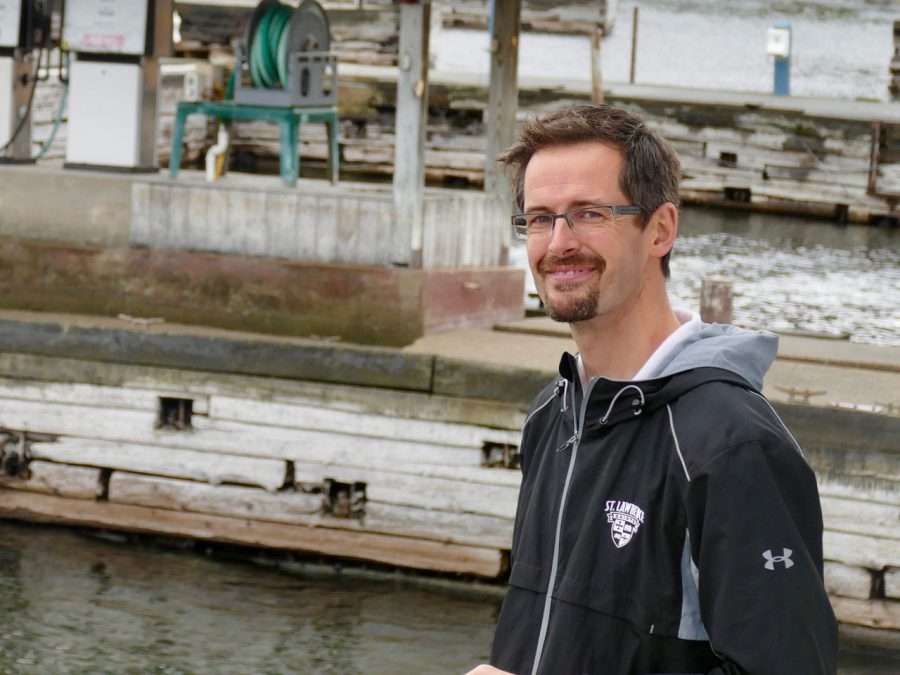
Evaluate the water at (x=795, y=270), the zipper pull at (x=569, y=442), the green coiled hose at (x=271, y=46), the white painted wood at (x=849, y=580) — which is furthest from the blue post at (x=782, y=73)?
the zipper pull at (x=569, y=442)

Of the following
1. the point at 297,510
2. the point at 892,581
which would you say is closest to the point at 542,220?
the point at 892,581

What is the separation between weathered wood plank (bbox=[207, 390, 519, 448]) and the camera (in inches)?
374

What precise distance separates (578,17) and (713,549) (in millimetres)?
29059

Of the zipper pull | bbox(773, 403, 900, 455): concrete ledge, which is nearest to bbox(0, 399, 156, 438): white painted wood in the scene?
bbox(773, 403, 900, 455): concrete ledge

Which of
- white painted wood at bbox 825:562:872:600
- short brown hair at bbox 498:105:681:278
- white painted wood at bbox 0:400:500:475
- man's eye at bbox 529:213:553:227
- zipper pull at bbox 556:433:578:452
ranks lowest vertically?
white painted wood at bbox 825:562:872:600

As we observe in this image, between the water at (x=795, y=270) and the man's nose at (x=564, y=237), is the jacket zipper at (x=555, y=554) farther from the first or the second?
the water at (x=795, y=270)

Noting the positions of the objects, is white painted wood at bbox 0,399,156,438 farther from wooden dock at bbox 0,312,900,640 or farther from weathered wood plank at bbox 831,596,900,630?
weathered wood plank at bbox 831,596,900,630

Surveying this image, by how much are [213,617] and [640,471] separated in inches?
277

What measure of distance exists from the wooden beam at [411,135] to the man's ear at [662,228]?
7.10m

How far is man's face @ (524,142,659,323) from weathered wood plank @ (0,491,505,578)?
705 centimetres

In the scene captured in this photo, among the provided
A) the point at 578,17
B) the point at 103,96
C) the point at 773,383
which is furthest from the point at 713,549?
the point at 578,17

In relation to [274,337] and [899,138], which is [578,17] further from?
[274,337]

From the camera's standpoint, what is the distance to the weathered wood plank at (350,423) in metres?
9.50

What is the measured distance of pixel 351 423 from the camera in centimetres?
969
